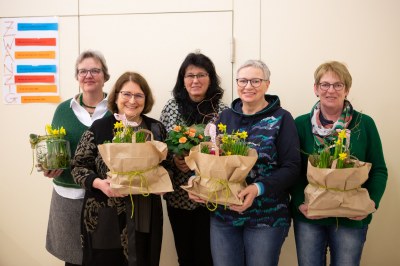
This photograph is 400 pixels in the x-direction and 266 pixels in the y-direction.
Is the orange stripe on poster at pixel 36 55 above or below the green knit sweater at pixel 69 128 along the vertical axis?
above

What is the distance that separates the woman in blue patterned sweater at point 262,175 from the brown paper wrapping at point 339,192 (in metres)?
0.12

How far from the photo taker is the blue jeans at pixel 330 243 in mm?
1521

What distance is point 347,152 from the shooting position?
140cm

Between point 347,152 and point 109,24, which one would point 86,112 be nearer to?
point 109,24

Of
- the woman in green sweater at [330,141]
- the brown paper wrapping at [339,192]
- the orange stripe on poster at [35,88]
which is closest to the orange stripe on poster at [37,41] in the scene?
the orange stripe on poster at [35,88]

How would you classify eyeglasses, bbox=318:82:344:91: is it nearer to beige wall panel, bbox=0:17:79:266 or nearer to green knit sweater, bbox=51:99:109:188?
green knit sweater, bbox=51:99:109:188

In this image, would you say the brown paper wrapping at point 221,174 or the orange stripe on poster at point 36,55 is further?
the orange stripe on poster at point 36,55

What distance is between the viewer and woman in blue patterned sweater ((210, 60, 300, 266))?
1.45 meters

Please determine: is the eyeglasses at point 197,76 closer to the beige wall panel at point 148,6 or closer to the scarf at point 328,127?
the beige wall panel at point 148,6

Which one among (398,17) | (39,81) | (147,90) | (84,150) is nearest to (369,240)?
(398,17)

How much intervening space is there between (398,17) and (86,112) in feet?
7.11

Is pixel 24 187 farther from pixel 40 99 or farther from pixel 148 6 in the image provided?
pixel 148 6

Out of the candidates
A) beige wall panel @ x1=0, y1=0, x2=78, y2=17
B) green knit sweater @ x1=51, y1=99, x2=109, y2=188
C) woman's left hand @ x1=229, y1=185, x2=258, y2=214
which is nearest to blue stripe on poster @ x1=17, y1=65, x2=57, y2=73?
beige wall panel @ x1=0, y1=0, x2=78, y2=17

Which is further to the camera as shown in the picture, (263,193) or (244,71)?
(244,71)
